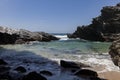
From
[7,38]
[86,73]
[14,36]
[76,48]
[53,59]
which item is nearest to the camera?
[86,73]

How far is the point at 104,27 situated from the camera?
265ft

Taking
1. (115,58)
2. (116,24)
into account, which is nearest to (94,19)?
(116,24)

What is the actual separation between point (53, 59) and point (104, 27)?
192 feet

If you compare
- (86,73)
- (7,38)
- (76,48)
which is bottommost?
(86,73)

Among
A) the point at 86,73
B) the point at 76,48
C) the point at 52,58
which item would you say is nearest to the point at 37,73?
the point at 86,73

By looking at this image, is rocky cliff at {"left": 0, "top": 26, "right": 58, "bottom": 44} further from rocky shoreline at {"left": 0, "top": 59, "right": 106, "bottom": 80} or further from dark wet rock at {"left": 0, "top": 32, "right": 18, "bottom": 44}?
rocky shoreline at {"left": 0, "top": 59, "right": 106, "bottom": 80}

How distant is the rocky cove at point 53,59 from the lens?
1606 centimetres

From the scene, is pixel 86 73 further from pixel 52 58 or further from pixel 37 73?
pixel 52 58

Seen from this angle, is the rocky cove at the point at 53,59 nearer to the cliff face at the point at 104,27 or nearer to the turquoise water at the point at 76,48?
the cliff face at the point at 104,27

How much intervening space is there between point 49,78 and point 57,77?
0.68 metres

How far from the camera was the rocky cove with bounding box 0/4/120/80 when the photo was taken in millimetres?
16062

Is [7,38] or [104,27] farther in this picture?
[104,27]

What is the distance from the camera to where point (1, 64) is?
19.7 meters

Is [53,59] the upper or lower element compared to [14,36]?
lower
